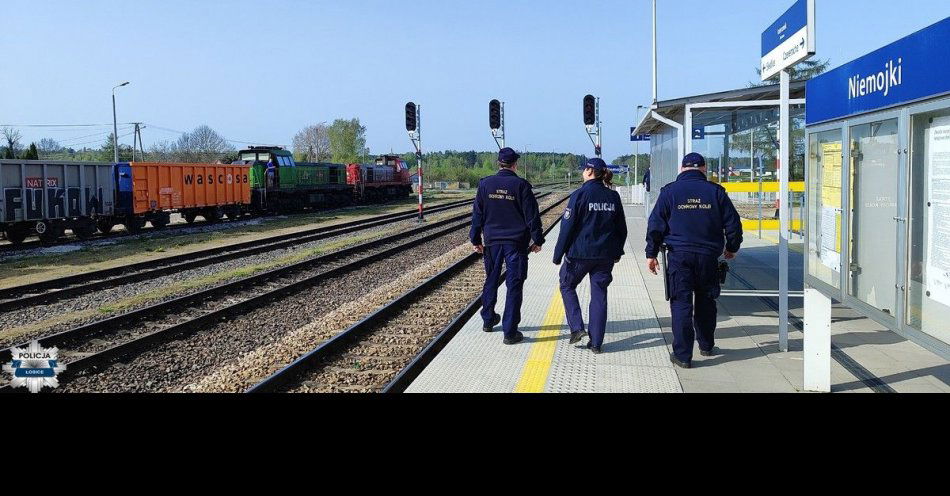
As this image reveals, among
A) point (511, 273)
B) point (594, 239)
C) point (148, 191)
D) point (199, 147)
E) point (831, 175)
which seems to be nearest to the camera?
point (831, 175)

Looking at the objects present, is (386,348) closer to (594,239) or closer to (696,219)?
(594,239)

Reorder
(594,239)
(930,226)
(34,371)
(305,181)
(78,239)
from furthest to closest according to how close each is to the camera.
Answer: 1. (305,181)
2. (78,239)
3. (594,239)
4. (34,371)
5. (930,226)

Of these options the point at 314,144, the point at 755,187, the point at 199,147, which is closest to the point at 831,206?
the point at 755,187

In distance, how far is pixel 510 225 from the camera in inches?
302

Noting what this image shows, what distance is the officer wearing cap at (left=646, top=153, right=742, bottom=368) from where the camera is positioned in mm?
6469

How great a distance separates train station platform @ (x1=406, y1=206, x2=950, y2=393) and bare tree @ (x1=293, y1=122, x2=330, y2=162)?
71848 mm

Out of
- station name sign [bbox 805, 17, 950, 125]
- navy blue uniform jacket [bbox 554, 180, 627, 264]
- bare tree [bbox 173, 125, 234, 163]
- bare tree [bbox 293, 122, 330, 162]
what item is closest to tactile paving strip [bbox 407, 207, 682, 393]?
navy blue uniform jacket [bbox 554, 180, 627, 264]

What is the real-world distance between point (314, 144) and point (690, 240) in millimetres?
76761

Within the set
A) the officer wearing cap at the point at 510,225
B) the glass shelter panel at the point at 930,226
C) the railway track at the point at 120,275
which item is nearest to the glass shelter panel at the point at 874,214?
the glass shelter panel at the point at 930,226

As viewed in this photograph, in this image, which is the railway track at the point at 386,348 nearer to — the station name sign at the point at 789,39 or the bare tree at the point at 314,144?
the station name sign at the point at 789,39

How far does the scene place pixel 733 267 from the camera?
43.7ft

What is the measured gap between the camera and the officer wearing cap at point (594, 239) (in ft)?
22.9
